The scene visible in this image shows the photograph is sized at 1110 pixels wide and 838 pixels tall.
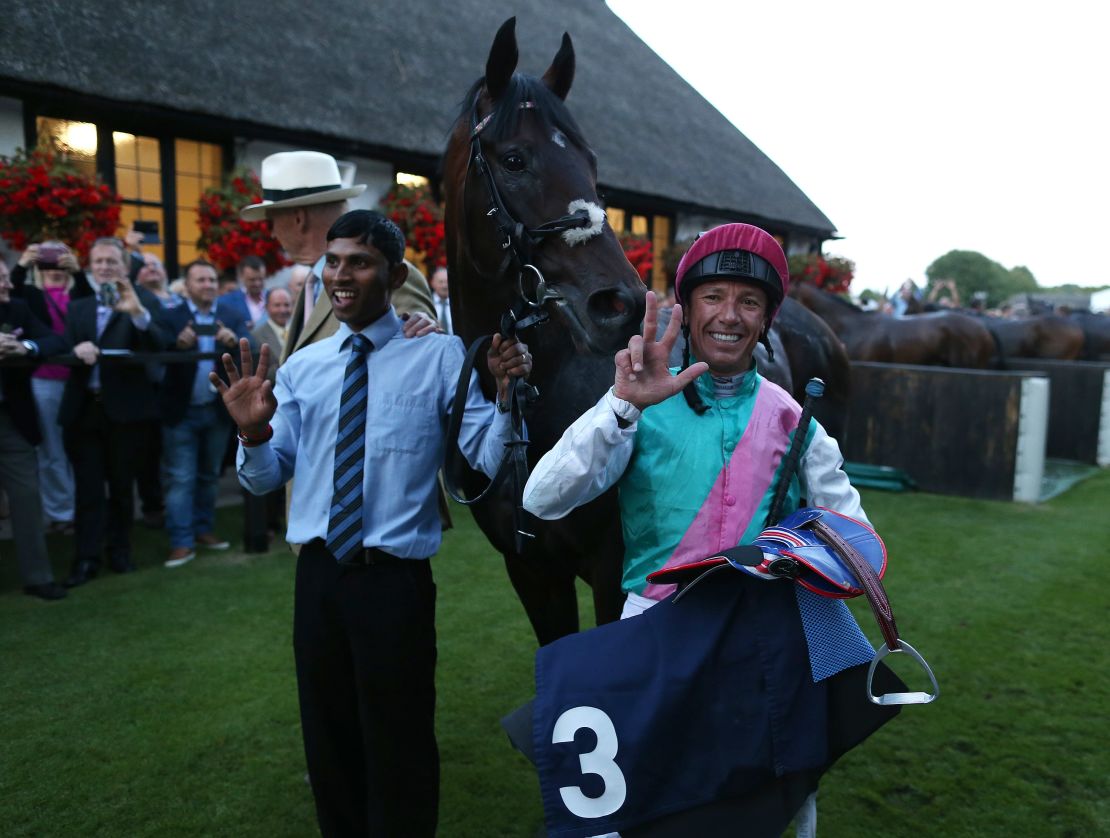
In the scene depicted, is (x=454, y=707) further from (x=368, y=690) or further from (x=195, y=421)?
(x=195, y=421)

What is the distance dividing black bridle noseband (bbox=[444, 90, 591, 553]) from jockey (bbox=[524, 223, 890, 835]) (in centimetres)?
38

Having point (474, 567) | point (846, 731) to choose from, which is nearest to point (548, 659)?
point (846, 731)

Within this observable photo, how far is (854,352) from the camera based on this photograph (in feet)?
34.1

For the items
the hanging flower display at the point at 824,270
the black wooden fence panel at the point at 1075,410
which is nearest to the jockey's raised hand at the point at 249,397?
the black wooden fence panel at the point at 1075,410

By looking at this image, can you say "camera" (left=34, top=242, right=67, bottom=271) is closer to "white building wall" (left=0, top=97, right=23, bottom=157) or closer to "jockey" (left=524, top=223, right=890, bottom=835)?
"white building wall" (left=0, top=97, right=23, bottom=157)

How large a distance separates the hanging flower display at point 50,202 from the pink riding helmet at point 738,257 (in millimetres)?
6638

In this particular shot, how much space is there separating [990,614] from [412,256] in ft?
25.7

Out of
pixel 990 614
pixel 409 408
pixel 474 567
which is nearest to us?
pixel 409 408

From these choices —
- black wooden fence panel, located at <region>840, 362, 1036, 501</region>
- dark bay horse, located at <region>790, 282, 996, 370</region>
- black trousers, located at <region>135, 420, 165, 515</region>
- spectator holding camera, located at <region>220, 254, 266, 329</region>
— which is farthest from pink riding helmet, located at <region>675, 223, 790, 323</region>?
dark bay horse, located at <region>790, 282, 996, 370</region>

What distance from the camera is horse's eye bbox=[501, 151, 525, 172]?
2238mm

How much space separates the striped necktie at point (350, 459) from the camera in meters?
1.97

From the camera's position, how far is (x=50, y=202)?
21.3 feet

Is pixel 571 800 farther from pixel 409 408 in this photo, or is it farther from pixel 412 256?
pixel 412 256

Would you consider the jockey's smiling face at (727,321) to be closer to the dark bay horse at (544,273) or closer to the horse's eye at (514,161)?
the dark bay horse at (544,273)
